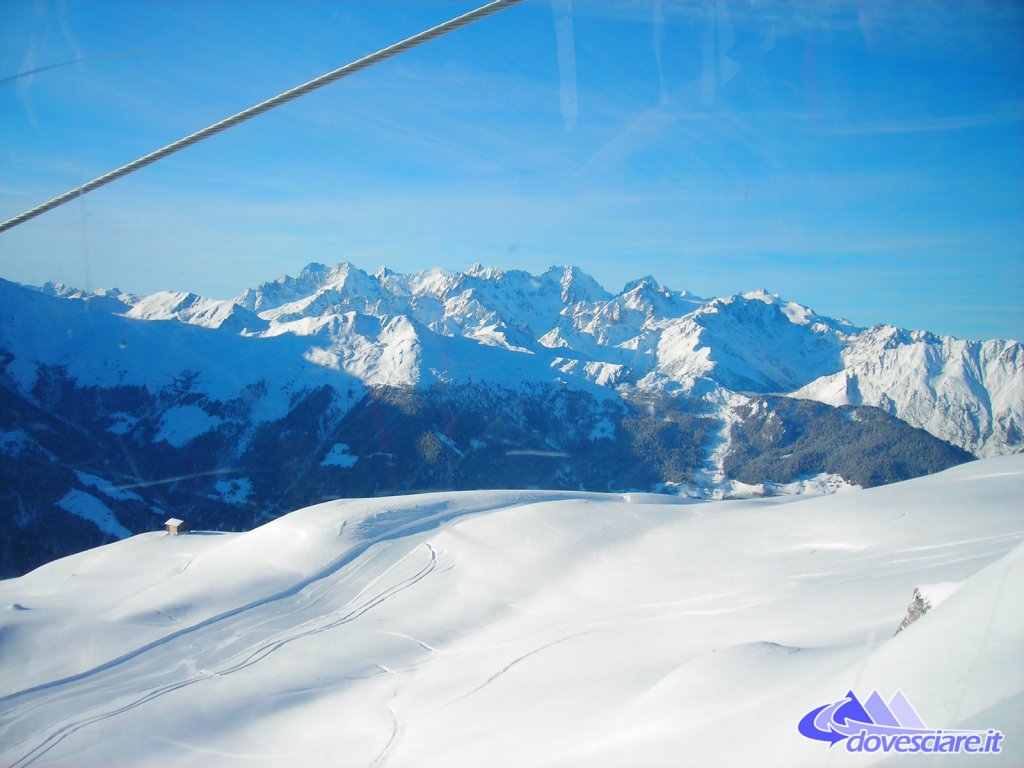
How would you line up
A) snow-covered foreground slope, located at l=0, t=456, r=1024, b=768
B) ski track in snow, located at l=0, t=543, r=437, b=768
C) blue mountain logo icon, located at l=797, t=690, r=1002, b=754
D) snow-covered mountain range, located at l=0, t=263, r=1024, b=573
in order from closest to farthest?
blue mountain logo icon, located at l=797, t=690, r=1002, b=754 → snow-covered foreground slope, located at l=0, t=456, r=1024, b=768 → ski track in snow, located at l=0, t=543, r=437, b=768 → snow-covered mountain range, located at l=0, t=263, r=1024, b=573

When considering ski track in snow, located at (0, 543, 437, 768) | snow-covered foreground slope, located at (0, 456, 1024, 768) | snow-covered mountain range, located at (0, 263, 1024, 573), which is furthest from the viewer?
snow-covered mountain range, located at (0, 263, 1024, 573)

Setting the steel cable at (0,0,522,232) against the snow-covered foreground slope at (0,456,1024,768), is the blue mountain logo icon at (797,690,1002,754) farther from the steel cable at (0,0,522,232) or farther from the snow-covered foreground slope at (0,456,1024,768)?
the steel cable at (0,0,522,232)

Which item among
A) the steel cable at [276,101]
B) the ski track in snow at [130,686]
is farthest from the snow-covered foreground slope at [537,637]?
the steel cable at [276,101]

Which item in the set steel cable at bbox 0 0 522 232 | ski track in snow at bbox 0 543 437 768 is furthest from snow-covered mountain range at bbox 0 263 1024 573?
steel cable at bbox 0 0 522 232

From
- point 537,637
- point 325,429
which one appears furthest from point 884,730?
point 325,429

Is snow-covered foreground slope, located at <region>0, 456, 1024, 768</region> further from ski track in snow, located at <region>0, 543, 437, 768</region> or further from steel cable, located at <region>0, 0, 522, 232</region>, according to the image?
steel cable, located at <region>0, 0, 522, 232</region>

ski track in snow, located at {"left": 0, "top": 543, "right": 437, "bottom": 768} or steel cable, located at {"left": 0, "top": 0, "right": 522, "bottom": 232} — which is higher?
steel cable, located at {"left": 0, "top": 0, "right": 522, "bottom": 232}

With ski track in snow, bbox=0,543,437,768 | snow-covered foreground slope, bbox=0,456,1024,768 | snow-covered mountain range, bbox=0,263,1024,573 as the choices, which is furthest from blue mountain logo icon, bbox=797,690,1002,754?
snow-covered mountain range, bbox=0,263,1024,573

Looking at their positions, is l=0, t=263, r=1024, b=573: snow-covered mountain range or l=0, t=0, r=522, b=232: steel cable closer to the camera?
l=0, t=0, r=522, b=232: steel cable

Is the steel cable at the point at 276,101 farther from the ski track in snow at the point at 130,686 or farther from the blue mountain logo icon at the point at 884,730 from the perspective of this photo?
the ski track in snow at the point at 130,686
